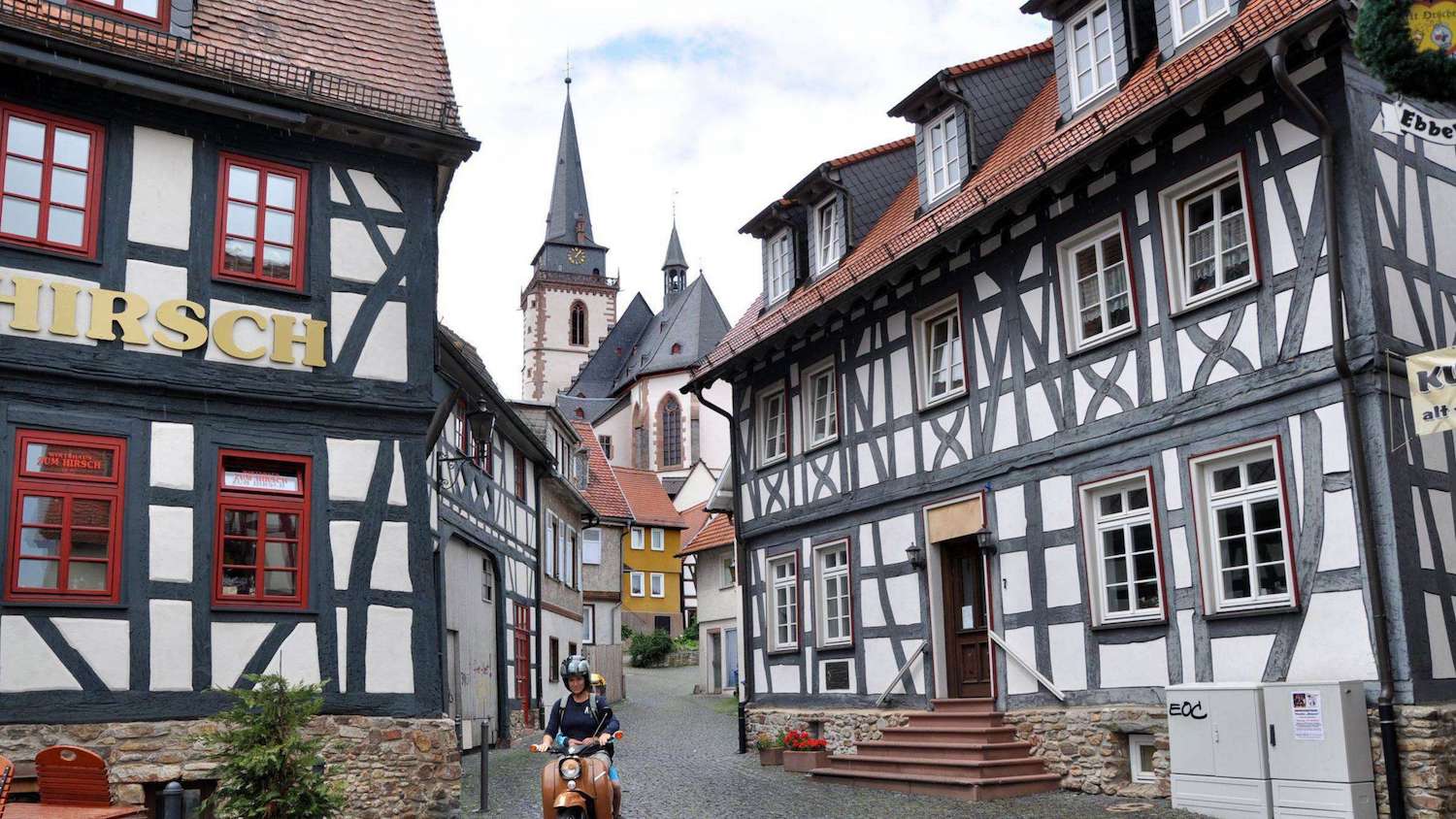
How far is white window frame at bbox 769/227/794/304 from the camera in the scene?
2197cm

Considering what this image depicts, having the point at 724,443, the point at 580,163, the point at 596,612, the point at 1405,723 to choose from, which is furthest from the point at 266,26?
the point at 580,163

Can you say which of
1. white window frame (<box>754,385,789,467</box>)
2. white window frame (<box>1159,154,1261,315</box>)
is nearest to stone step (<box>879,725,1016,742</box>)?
white window frame (<box>1159,154,1261,315</box>)

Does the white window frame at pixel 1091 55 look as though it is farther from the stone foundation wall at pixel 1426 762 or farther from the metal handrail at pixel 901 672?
the stone foundation wall at pixel 1426 762

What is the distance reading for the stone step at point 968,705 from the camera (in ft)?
52.3

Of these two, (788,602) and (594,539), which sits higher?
(594,539)

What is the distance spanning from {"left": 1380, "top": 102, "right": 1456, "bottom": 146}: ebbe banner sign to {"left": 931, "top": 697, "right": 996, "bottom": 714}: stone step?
8544 millimetres

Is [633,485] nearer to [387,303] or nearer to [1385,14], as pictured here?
[387,303]

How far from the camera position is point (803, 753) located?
17.7m

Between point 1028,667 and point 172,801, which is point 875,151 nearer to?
A: point 1028,667

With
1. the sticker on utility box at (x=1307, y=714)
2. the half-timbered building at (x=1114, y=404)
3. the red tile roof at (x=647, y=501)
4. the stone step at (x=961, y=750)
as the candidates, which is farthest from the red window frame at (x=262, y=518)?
the red tile roof at (x=647, y=501)

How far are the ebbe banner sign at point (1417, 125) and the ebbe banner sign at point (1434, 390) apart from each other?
1.55m

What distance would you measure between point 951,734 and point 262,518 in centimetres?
808

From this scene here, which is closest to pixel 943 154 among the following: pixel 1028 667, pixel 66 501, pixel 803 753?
pixel 1028 667

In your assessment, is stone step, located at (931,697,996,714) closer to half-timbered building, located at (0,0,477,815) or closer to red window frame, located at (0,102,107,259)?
half-timbered building, located at (0,0,477,815)
